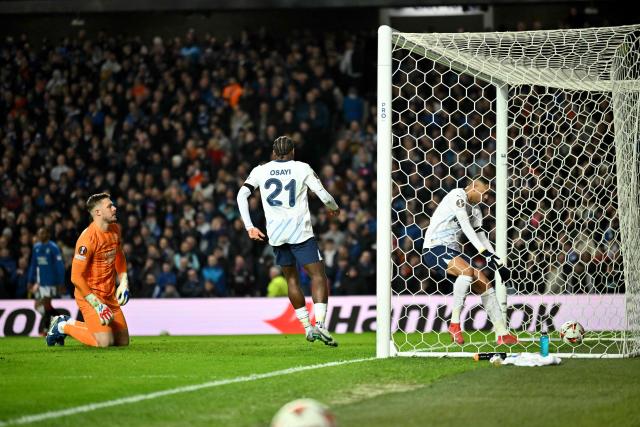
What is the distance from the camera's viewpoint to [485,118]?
20.9 m

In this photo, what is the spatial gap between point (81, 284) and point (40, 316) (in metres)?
6.52

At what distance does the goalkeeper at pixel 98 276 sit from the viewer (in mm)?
11242

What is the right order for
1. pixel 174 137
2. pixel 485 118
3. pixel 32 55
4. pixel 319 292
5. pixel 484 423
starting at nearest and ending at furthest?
pixel 484 423
pixel 319 292
pixel 485 118
pixel 174 137
pixel 32 55

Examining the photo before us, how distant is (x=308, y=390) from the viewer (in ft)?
23.2

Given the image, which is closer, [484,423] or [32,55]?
[484,423]

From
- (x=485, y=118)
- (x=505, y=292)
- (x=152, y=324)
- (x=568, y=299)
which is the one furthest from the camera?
(x=485, y=118)

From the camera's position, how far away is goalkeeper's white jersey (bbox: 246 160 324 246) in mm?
10570

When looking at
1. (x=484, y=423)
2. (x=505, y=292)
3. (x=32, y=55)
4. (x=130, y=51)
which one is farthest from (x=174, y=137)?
(x=484, y=423)

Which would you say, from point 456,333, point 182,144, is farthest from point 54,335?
point 182,144

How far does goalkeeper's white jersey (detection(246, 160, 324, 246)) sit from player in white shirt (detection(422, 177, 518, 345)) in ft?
4.89

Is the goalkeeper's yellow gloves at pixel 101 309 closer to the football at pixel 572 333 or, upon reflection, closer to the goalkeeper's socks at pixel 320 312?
the goalkeeper's socks at pixel 320 312

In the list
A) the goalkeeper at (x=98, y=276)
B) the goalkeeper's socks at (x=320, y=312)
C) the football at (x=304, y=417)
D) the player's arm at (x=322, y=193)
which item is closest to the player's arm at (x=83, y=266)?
the goalkeeper at (x=98, y=276)

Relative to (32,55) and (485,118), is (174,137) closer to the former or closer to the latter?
(32,55)

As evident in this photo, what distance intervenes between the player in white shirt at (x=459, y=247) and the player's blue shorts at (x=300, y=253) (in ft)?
4.73
